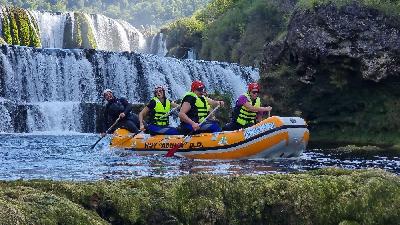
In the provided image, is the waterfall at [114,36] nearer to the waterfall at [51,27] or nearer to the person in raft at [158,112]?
the waterfall at [51,27]

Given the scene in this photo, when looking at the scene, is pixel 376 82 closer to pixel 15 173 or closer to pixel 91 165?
pixel 91 165

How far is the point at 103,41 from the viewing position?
182ft

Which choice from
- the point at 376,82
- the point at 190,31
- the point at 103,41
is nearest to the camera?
the point at 376,82

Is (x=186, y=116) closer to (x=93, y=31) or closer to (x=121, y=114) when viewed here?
(x=121, y=114)

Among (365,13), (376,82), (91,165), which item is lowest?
(91,165)

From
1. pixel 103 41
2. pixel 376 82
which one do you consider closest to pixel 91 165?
pixel 376 82

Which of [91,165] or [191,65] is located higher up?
[191,65]

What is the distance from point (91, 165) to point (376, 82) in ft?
42.2

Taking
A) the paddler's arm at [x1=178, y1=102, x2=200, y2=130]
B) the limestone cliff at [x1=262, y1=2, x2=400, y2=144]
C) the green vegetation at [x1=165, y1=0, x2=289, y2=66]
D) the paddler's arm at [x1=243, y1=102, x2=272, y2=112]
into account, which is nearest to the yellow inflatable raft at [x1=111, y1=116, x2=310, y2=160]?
the paddler's arm at [x1=178, y1=102, x2=200, y2=130]

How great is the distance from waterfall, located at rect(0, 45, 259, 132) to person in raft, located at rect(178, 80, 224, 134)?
39.9ft

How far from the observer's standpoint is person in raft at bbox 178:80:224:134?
1459 centimetres

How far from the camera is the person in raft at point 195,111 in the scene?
14594mm

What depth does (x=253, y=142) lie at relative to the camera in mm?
13773

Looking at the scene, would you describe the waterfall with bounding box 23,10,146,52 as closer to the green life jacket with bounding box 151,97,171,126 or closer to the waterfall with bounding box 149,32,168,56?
the waterfall with bounding box 149,32,168,56
